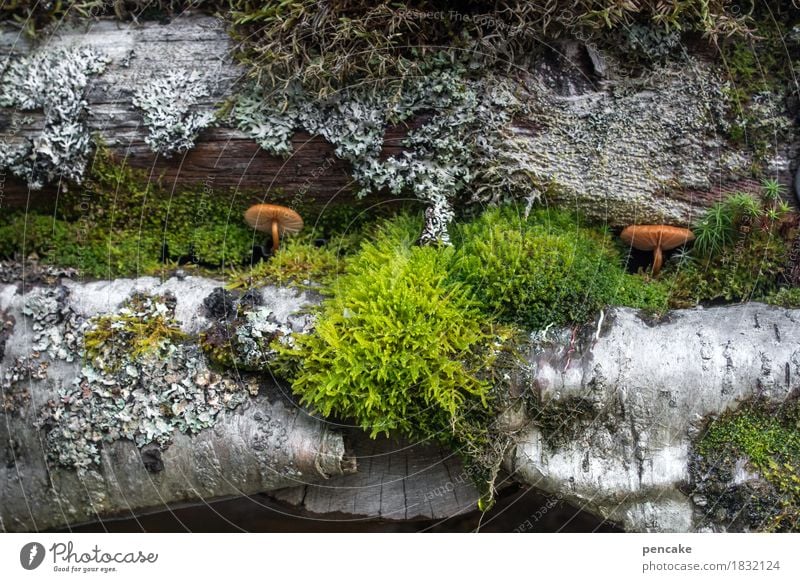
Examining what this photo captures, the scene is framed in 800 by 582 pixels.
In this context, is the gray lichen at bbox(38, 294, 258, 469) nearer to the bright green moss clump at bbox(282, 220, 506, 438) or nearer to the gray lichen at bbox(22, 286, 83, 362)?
the gray lichen at bbox(22, 286, 83, 362)

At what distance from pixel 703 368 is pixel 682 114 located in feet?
4.57

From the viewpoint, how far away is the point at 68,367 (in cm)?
355

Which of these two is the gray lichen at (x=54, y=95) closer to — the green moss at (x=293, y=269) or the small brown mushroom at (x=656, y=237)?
the green moss at (x=293, y=269)

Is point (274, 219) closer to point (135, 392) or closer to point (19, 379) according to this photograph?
point (135, 392)

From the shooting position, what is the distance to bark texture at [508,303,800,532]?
3242mm

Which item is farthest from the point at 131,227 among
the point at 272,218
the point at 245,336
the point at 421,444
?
the point at 421,444

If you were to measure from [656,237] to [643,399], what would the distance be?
93 cm

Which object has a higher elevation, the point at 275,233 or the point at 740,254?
the point at 740,254

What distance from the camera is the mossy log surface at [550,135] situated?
3.65 metres

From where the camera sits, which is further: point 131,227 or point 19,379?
point 131,227

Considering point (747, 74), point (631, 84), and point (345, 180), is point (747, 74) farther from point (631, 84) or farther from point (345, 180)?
point (345, 180)

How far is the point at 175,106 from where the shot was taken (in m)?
3.76

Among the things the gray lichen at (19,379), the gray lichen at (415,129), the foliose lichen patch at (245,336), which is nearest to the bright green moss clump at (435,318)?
the foliose lichen patch at (245,336)

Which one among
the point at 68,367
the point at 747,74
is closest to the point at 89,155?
the point at 68,367
